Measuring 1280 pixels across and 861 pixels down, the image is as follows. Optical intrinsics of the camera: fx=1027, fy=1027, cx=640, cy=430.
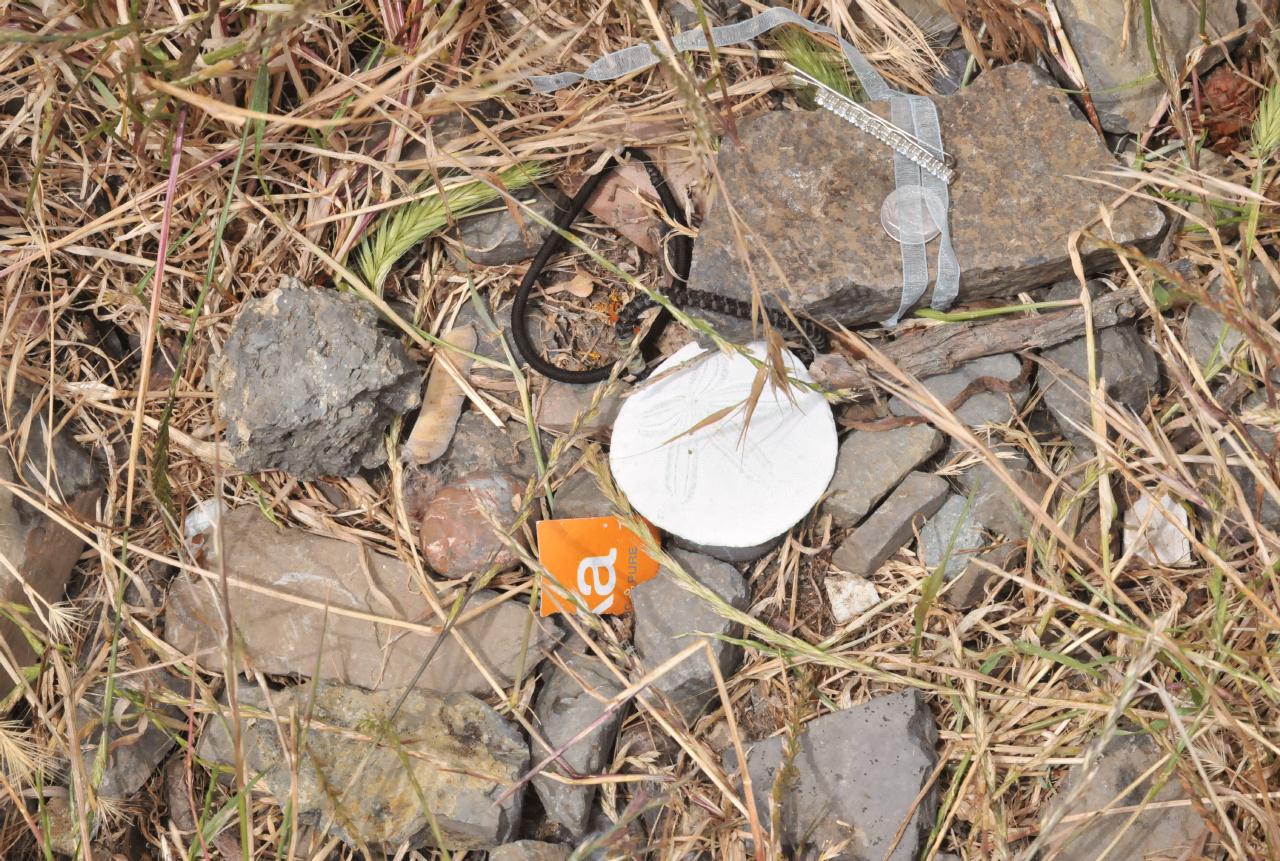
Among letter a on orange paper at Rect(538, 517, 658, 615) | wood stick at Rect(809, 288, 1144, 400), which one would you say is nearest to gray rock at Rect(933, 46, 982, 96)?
wood stick at Rect(809, 288, 1144, 400)

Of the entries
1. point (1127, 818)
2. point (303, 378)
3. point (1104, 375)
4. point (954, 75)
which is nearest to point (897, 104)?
point (954, 75)

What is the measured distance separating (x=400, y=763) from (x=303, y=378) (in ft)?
2.55

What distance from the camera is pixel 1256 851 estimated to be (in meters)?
1.78

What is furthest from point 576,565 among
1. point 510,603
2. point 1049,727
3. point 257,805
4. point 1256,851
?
point 1256,851

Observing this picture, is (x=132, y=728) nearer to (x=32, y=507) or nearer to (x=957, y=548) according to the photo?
(x=32, y=507)

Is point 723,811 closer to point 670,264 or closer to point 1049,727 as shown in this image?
point 1049,727

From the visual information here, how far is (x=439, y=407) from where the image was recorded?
2211 mm

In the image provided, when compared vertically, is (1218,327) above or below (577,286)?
below

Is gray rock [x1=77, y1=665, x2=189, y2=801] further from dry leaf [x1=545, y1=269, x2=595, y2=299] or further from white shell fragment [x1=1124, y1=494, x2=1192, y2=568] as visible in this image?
white shell fragment [x1=1124, y1=494, x2=1192, y2=568]

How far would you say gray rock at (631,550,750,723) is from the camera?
2002mm

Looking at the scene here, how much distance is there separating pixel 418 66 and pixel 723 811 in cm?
153

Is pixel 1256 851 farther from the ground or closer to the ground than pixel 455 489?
closer to the ground

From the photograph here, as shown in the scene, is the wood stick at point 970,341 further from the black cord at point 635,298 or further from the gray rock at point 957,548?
the gray rock at point 957,548

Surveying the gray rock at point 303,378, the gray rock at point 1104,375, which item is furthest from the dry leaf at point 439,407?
the gray rock at point 1104,375
